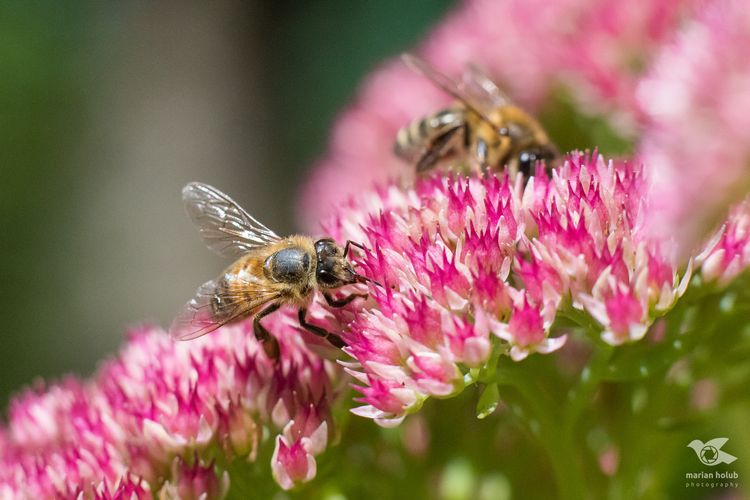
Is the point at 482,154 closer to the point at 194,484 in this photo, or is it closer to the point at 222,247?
the point at 222,247

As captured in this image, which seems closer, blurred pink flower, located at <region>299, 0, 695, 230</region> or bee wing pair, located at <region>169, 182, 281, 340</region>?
bee wing pair, located at <region>169, 182, 281, 340</region>

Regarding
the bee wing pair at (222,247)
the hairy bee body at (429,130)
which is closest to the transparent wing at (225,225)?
the bee wing pair at (222,247)

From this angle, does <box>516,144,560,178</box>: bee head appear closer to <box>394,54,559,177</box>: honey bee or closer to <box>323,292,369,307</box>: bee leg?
<box>394,54,559,177</box>: honey bee

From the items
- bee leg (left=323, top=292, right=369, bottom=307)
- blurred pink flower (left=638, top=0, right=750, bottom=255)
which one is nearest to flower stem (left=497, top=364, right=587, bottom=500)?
bee leg (left=323, top=292, right=369, bottom=307)

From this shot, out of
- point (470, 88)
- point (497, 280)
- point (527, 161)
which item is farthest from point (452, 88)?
point (497, 280)

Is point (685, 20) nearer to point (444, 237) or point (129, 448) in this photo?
point (444, 237)

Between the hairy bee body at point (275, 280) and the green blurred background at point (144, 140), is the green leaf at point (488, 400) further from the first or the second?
the green blurred background at point (144, 140)
